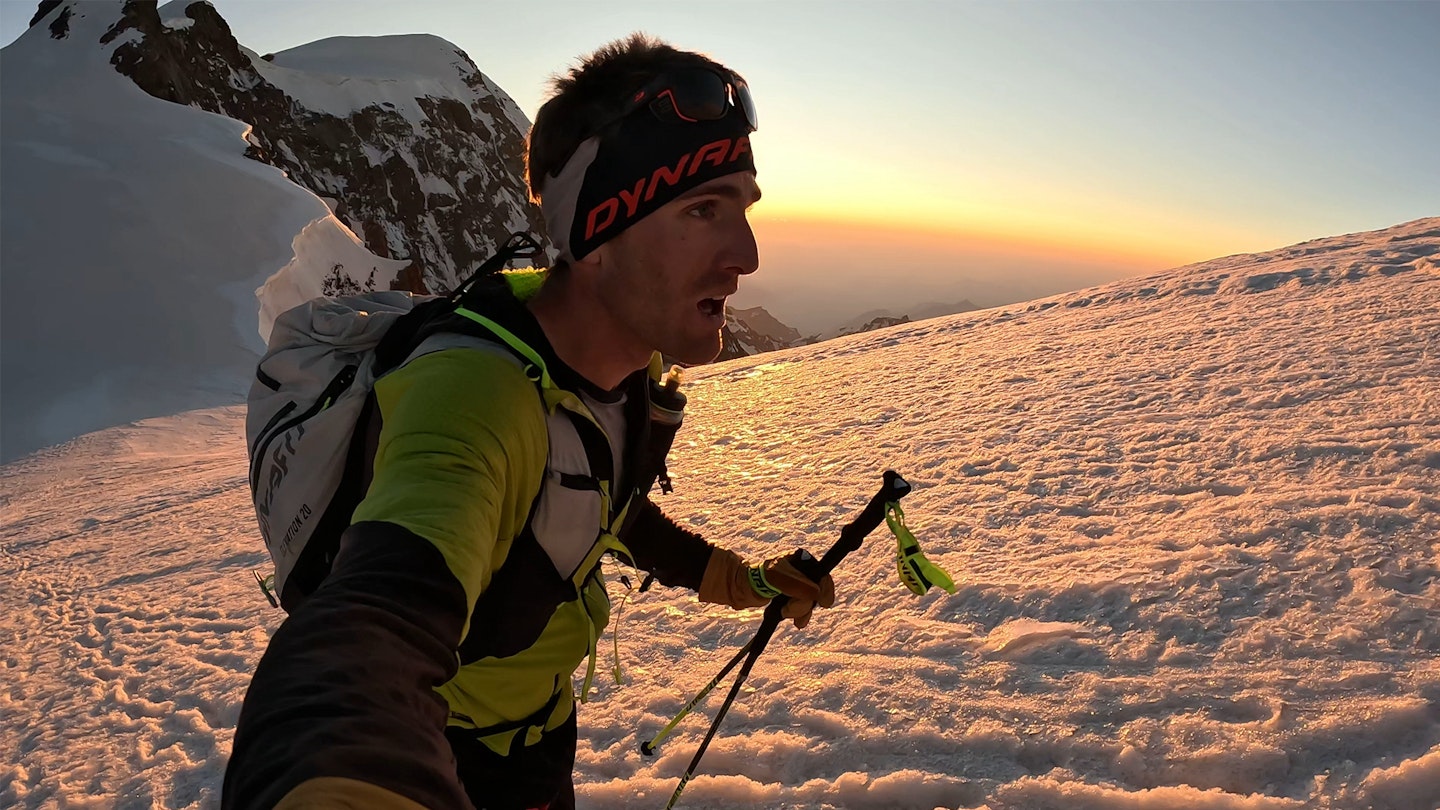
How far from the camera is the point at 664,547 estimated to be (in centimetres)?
264

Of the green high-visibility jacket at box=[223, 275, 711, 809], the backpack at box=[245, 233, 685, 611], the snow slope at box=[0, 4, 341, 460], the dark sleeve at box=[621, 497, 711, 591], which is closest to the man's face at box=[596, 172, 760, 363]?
the green high-visibility jacket at box=[223, 275, 711, 809]

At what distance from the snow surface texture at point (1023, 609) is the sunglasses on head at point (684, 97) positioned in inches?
90.5

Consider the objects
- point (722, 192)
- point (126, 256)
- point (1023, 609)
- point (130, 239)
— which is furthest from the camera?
point (130, 239)

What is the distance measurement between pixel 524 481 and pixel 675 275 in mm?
648

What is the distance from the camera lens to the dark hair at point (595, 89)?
6.43ft

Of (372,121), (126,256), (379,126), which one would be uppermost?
(372,121)

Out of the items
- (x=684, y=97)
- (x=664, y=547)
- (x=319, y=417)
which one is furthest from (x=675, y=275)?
(x=664, y=547)

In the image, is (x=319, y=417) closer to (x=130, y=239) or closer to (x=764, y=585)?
(x=764, y=585)

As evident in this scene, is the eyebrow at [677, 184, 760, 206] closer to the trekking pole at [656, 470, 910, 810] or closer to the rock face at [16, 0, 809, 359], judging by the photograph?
the trekking pole at [656, 470, 910, 810]

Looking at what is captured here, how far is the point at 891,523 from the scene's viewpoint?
96.7 inches

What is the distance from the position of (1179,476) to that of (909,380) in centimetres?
451

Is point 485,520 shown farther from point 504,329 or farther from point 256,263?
point 256,263

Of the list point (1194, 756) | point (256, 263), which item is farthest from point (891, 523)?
point (256, 263)

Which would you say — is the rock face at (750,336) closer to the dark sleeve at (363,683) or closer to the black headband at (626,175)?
the black headband at (626,175)
